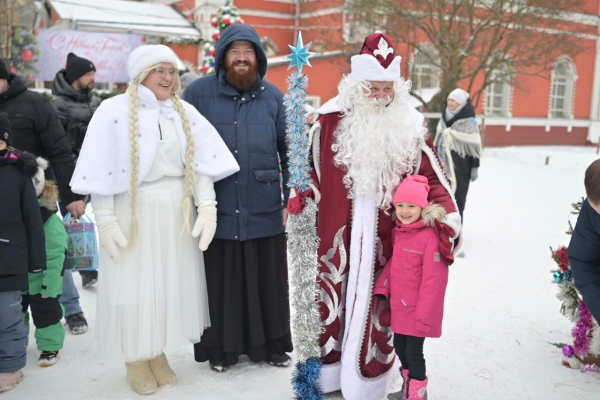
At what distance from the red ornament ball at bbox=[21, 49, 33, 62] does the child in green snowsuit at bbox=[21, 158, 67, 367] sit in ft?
37.9

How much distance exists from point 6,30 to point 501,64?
44.7ft

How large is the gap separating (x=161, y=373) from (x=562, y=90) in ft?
83.5

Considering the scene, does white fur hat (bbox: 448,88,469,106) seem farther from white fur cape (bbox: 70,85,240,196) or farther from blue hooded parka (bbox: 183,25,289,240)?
white fur cape (bbox: 70,85,240,196)

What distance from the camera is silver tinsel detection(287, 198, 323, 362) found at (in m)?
3.05

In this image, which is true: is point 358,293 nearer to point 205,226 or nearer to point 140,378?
point 205,226

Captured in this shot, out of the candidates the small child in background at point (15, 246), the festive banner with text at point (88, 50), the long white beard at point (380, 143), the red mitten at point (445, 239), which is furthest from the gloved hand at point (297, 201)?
the festive banner with text at point (88, 50)

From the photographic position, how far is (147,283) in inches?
122

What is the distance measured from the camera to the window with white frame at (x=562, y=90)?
2411cm

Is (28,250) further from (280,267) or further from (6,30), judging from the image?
(6,30)

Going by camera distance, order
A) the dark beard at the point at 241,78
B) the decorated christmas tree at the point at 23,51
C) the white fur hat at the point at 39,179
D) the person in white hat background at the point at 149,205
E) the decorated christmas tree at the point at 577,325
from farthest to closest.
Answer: the decorated christmas tree at the point at 23,51, the decorated christmas tree at the point at 577,325, the dark beard at the point at 241,78, the white fur hat at the point at 39,179, the person in white hat background at the point at 149,205

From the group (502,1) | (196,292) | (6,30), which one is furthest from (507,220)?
(6,30)

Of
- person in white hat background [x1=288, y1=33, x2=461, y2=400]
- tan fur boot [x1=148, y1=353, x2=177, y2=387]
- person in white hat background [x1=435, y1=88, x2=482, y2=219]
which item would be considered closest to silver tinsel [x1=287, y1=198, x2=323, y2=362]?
person in white hat background [x1=288, y1=33, x2=461, y2=400]

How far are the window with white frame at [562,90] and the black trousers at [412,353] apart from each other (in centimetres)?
2398

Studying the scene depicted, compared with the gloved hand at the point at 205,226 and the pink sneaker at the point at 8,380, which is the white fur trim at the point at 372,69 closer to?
the gloved hand at the point at 205,226
